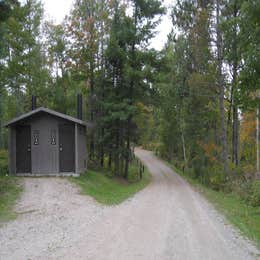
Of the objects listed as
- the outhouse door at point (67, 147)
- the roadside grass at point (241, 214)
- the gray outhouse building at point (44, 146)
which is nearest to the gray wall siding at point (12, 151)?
the gray outhouse building at point (44, 146)

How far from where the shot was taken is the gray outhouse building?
671 inches

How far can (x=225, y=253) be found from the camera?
19.6 feet

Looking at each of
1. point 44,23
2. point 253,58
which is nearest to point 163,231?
point 253,58

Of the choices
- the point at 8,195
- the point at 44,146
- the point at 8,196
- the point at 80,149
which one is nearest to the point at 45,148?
the point at 44,146

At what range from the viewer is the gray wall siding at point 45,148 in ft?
55.9

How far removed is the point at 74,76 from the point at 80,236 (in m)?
20.2

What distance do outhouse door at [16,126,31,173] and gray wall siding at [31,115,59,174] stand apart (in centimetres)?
25

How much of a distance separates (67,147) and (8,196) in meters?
5.68

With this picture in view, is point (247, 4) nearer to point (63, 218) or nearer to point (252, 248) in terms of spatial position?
point (252, 248)

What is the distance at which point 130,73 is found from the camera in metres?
21.6

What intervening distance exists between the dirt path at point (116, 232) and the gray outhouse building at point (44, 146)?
16.6ft

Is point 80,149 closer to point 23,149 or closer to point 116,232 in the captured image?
point 23,149

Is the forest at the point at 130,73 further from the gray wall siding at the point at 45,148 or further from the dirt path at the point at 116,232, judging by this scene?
the dirt path at the point at 116,232

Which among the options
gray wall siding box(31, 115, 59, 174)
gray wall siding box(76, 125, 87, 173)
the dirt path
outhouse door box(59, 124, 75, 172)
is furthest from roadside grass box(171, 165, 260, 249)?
gray wall siding box(31, 115, 59, 174)
